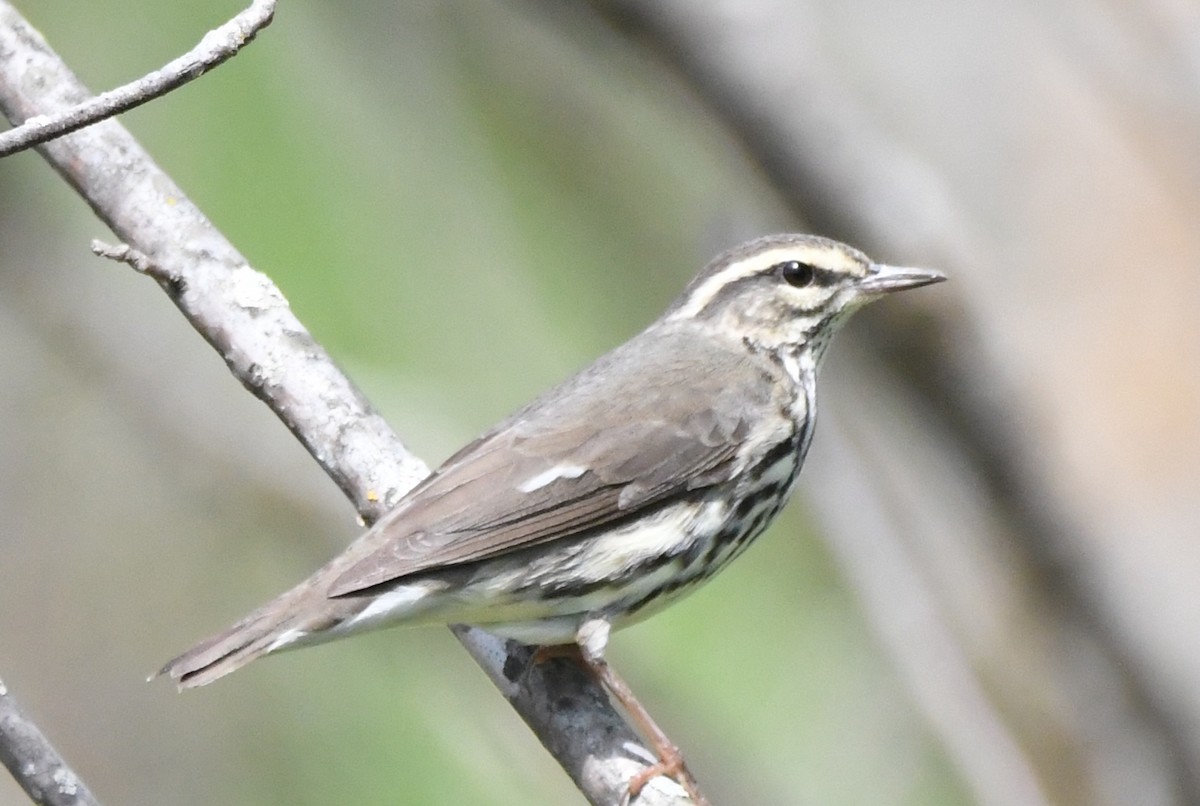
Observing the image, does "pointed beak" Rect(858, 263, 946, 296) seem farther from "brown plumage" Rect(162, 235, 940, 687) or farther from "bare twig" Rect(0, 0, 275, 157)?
"bare twig" Rect(0, 0, 275, 157)

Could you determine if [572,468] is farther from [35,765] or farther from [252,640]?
[35,765]

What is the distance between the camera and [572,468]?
4.60 meters

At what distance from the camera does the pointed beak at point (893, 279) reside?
4824 mm

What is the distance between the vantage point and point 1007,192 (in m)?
7.92

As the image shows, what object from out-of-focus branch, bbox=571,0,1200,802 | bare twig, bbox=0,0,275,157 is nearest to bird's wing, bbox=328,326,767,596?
out-of-focus branch, bbox=571,0,1200,802

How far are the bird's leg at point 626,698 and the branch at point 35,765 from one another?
1718mm

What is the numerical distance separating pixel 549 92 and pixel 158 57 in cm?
262

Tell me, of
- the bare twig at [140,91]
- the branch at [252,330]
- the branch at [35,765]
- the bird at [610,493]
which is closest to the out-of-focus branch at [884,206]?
the bird at [610,493]

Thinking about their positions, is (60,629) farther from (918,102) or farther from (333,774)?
(918,102)

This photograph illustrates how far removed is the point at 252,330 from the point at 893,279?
2.02m

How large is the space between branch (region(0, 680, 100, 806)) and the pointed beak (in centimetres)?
295

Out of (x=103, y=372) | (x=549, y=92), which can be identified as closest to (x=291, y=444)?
(x=103, y=372)

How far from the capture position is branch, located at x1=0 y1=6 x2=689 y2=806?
4398 millimetres

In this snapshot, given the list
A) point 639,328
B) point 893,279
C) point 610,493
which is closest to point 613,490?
point 610,493
